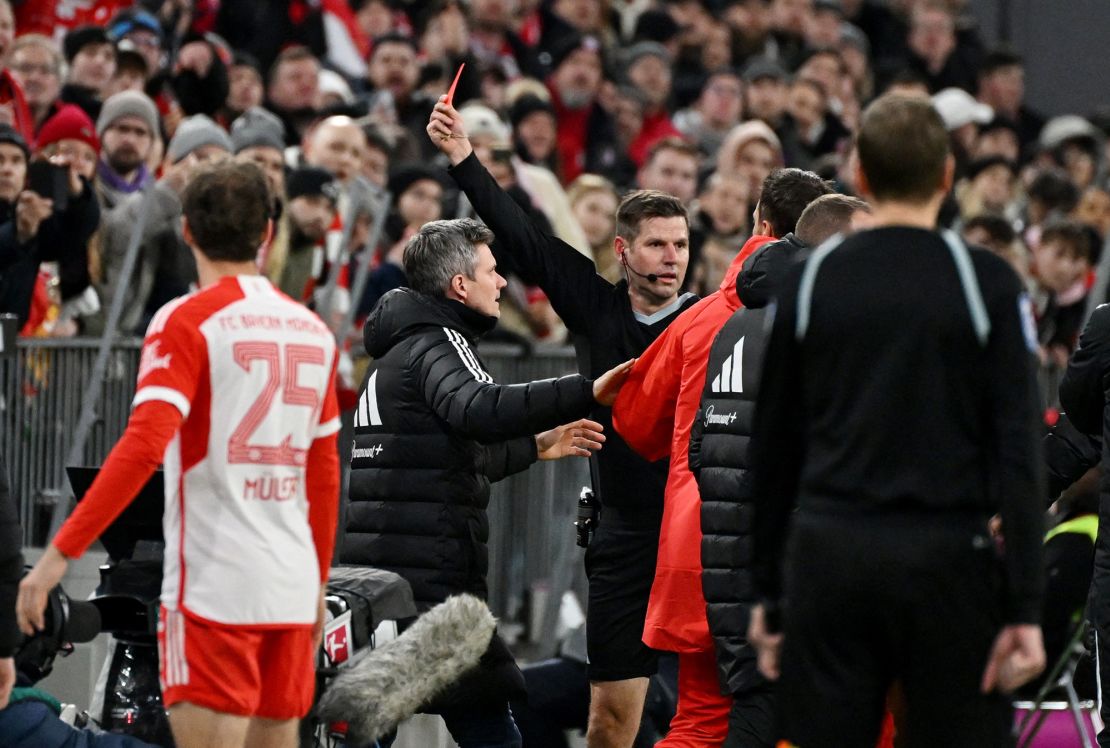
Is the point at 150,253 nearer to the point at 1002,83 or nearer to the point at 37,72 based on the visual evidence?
the point at 37,72

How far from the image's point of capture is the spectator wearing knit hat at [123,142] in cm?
993

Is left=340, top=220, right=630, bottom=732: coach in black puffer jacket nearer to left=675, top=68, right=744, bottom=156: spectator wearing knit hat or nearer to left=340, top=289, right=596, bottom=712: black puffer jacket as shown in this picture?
left=340, top=289, right=596, bottom=712: black puffer jacket

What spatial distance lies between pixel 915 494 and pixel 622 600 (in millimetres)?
3095

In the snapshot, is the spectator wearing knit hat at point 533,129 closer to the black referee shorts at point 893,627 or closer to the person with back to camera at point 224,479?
the person with back to camera at point 224,479

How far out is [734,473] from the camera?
236 inches

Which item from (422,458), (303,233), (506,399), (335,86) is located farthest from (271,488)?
(335,86)

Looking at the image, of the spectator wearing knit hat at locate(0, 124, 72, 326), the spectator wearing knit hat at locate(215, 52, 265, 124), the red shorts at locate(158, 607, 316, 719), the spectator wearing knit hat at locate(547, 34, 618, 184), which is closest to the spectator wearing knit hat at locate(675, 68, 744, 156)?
the spectator wearing knit hat at locate(547, 34, 618, 184)

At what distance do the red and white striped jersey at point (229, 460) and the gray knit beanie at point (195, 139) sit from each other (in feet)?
16.7

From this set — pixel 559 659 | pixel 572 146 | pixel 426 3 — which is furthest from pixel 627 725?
pixel 426 3

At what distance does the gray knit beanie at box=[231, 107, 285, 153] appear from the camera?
A: 10141 mm

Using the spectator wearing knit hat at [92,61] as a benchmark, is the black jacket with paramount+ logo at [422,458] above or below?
below

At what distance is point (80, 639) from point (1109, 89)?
15887mm

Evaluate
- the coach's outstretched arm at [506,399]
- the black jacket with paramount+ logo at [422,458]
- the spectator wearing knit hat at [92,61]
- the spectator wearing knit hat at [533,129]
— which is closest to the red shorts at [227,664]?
the coach's outstretched arm at [506,399]

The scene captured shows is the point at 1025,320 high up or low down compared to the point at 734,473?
up
